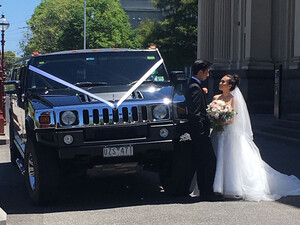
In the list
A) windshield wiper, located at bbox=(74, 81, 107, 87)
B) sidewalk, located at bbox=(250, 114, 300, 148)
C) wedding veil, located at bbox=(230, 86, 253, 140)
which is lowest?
A: sidewalk, located at bbox=(250, 114, 300, 148)

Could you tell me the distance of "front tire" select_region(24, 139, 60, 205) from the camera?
6.67 m

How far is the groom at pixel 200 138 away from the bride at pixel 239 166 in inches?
5.3

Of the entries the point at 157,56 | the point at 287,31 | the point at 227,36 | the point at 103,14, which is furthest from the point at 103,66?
the point at 103,14

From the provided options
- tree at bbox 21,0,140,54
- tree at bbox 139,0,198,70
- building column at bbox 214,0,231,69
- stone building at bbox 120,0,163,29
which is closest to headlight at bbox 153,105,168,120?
building column at bbox 214,0,231,69

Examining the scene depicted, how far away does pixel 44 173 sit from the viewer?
666cm

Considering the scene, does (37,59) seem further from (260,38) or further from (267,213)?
(260,38)

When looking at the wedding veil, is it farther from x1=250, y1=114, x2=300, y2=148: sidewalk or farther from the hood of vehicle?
x1=250, y1=114, x2=300, y2=148: sidewalk

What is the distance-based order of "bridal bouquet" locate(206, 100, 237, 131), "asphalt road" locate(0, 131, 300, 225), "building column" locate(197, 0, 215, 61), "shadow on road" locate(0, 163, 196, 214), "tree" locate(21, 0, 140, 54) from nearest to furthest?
"asphalt road" locate(0, 131, 300, 225), "shadow on road" locate(0, 163, 196, 214), "bridal bouquet" locate(206, 100, 237, 131), "building column" locate(197, 0, 215, 61), "tree" locate(21, 0, 140, 54)

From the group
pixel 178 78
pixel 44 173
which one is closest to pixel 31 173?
pixel 44 173

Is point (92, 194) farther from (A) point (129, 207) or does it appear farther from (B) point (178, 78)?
(B) point (178, 78)

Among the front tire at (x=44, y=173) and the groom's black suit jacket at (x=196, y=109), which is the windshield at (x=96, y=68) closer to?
the groom's black suit jacket at (x=196, y=109)

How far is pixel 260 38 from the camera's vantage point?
2034 cm

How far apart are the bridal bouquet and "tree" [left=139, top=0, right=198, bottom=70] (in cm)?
3433

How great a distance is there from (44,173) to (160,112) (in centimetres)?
168
